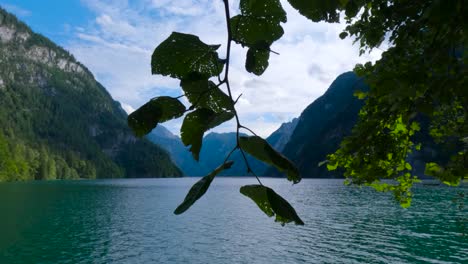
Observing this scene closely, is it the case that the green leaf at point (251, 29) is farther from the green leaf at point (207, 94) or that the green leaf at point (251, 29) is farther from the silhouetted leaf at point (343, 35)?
the silhouetted leaf at point (343, 35)

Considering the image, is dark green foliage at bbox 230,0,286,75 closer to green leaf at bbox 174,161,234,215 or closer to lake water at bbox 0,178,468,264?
green leaf at bbox 174,161,234,215

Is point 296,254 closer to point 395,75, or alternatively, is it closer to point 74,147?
point 395,75

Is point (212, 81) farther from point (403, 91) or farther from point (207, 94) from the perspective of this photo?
point (403, 91)

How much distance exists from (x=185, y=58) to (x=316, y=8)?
1.10 feet

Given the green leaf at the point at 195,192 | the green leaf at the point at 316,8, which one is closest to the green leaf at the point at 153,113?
the green leaf at the point at 195,192

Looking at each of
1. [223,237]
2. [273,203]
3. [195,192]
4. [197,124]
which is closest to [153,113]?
[197,124]

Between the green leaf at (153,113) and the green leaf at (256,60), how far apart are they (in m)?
0.23

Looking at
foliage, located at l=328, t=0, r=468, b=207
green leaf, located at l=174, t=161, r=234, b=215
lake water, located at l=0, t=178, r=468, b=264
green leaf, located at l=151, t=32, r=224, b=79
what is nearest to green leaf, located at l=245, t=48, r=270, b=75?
green leaf, located at l=151, t=32, r=224, b=79

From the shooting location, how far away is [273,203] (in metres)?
0.77

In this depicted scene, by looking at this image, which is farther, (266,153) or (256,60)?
(256,60)

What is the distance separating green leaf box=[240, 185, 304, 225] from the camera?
75 cm

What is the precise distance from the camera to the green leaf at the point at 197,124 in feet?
2.62

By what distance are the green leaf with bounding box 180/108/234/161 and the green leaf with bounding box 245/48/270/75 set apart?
208 millimetres

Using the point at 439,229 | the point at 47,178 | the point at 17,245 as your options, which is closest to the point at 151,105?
the point at 17,245
